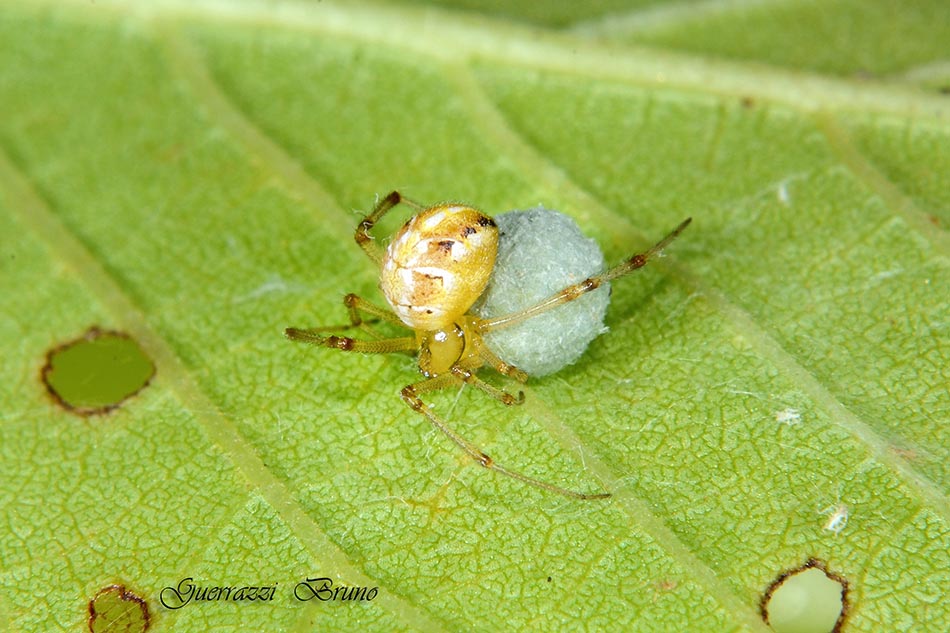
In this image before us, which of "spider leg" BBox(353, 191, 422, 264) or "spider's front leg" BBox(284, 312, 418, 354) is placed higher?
"spider leg" BBox(353, 191, 422, 264)

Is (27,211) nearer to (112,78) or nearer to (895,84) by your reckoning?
(112,78)

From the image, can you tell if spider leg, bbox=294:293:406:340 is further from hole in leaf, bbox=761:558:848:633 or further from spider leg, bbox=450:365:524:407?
hole in leaf, bbox=761:558:848:633

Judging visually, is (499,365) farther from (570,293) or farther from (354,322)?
(354,322)

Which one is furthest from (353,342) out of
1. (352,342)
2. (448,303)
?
(448,303)

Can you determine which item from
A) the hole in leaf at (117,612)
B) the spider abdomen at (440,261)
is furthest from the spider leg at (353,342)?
the hole in leaf at (117,612)

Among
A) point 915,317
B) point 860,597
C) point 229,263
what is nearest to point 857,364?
point 915,317

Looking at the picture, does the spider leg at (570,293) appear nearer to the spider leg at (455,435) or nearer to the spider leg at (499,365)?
the spider leg at (499,365)

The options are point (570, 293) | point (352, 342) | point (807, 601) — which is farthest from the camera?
point (352, 342)

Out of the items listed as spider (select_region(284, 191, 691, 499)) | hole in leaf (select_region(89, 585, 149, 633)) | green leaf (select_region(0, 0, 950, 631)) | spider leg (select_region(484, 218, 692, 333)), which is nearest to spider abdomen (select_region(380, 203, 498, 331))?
spider (select_region(284, 191, 691, 499))

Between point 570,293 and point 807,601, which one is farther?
point 570,293
